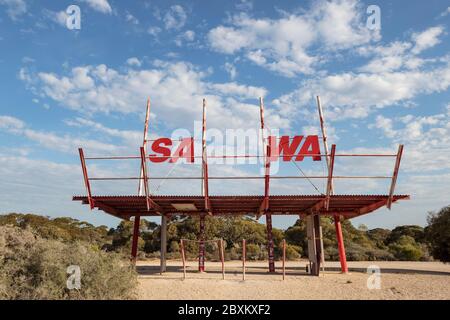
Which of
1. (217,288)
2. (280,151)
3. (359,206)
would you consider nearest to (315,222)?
(359,206)

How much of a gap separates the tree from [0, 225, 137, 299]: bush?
58.4ft

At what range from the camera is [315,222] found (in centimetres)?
2011

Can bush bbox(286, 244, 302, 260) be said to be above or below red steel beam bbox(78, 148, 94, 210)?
below

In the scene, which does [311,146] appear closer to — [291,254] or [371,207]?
[371,207]

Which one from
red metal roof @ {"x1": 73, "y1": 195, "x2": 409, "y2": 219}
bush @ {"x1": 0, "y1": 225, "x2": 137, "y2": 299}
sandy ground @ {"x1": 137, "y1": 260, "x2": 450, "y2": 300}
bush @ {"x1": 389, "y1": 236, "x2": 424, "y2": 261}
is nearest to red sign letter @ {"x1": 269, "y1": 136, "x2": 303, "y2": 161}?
red metal roof @ {"x1": 73, "y1": 195, "x2": 409, "y2": 219}

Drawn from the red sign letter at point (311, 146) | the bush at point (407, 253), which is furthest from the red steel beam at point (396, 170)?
the bush at point (407, 253)

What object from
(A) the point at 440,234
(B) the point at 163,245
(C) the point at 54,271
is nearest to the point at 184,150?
(B) the point at 163,245

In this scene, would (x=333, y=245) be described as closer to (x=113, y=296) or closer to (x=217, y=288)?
(x=217, y=288)

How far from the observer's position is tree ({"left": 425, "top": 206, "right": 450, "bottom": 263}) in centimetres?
2153

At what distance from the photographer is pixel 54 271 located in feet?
36.1

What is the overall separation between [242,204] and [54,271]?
10.5m

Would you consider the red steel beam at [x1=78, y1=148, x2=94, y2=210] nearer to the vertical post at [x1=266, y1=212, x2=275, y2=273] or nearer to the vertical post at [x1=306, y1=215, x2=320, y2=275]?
the vertical post at [x1=266, y1=212, x2=275, y2=273]
